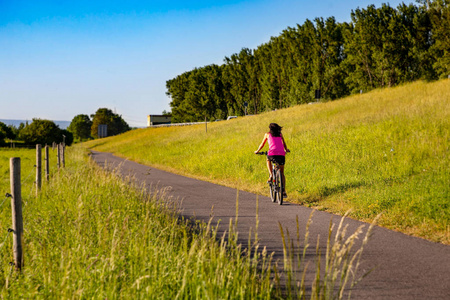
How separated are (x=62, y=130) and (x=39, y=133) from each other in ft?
38.9

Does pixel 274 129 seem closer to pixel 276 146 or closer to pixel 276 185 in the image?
pixel 276 146

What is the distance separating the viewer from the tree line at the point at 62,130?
100m

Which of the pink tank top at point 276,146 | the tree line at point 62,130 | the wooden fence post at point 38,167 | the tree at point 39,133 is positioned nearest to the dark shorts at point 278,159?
the pink tank top at point 276,146

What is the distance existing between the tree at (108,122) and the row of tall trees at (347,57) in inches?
3474

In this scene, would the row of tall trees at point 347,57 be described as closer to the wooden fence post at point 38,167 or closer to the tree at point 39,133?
the wooden fence post at point 38,167

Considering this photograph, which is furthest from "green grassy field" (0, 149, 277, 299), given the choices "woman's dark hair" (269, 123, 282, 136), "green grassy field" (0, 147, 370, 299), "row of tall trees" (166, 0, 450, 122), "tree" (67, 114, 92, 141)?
"tree" (67, 114, 92, 141)

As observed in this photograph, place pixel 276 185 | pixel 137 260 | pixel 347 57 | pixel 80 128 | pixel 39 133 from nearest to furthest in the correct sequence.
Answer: pixel 137 260
pixel 276 185
pixel 347 57
pixel 39 133
pixel 80 128

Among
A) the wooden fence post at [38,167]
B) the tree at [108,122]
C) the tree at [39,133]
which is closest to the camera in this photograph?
the wooden fence post at [38,167]

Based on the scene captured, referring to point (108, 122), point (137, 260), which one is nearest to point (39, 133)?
point (108, 122)

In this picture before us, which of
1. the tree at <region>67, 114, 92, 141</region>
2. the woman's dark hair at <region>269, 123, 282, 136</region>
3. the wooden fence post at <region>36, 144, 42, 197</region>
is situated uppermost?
the tree at <region>67, 114, 92, 141</region>

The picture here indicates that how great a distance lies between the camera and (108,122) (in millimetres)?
142000

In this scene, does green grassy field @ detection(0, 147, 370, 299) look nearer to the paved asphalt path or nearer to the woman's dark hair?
the paved asphalt path

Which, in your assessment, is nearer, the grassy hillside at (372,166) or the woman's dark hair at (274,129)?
the grassy hillside at (372,166)

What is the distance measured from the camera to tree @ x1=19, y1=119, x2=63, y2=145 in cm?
10000
